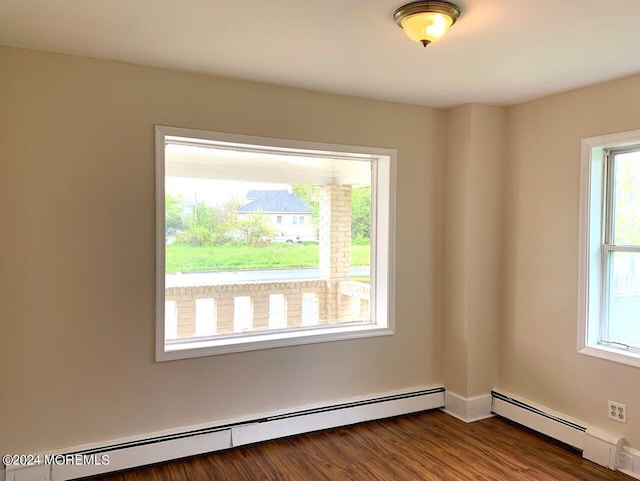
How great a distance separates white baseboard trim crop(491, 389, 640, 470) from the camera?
294 cm

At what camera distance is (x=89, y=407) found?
9.11ft

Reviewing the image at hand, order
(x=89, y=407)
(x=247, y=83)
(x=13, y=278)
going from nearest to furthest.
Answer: (x=13, y=278) → (x=89, y=407) → (x=247, y=83)

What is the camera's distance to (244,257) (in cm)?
340

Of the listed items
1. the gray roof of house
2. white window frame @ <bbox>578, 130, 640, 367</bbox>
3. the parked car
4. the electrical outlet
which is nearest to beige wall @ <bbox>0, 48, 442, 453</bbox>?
the gray roof of house

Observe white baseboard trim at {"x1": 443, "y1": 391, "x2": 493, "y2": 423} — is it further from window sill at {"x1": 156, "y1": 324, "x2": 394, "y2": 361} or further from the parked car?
→ the parked car

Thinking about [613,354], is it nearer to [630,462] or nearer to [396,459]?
[630,462]

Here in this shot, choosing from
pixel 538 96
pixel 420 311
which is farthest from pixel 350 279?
pixel 538 96

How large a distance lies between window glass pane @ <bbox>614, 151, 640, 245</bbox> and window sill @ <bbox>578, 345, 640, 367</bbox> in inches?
27.0

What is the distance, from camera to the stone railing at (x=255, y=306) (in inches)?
126

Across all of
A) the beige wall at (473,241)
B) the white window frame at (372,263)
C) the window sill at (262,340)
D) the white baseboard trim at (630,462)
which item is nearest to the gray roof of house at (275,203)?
the white window frame at (372,263)

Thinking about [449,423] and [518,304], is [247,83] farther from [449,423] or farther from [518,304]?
[449,423]

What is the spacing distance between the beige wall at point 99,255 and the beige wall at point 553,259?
1.53 m

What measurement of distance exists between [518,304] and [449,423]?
104cm

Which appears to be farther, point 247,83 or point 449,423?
point 449,423
